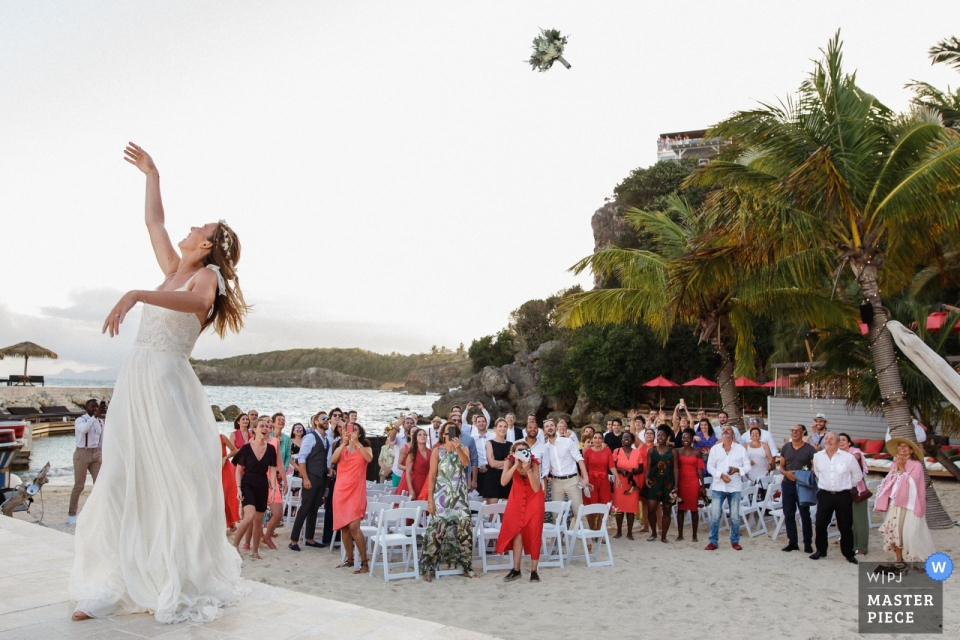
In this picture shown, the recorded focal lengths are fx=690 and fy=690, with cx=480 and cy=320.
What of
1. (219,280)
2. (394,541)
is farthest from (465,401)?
(219,280)

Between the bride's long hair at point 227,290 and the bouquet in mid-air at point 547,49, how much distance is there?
5.00 m

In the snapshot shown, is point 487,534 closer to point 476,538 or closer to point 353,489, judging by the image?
point 476,538

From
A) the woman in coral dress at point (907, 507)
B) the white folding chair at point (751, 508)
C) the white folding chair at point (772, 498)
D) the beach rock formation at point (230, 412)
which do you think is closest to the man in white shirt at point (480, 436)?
the white folding chair at point (751, 508)

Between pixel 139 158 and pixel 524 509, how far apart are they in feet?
19.1

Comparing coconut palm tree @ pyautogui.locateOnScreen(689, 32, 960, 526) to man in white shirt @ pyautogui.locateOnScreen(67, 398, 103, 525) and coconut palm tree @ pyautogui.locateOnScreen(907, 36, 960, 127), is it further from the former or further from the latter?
man in white shirt @ pyautogui.locateOnScreen(67, 398, 103, 525)

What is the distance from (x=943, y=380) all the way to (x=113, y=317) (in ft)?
20.1

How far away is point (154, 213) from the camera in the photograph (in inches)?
159

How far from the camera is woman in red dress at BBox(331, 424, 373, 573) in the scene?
846cm

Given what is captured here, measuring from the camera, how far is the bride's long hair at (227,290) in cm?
384

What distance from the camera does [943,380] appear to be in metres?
5.74

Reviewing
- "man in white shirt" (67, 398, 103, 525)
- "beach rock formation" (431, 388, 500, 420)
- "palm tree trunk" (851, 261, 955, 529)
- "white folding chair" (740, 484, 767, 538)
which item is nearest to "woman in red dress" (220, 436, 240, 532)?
"man in white shirt" (67, 398, 103, 525)

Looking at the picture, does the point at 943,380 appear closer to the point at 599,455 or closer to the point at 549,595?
the point at 549,595

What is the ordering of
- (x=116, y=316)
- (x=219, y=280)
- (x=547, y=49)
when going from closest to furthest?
(x=116, y=316)
(x=219, y=280)
(x=547, y=49)

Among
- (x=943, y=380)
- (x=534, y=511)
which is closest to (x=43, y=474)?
(x=534, y=511)
